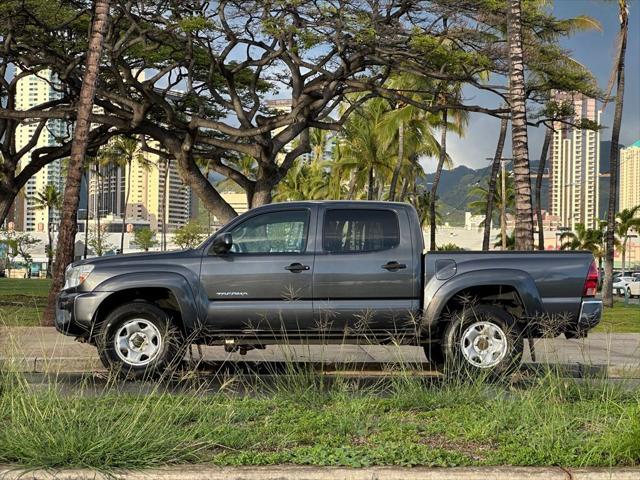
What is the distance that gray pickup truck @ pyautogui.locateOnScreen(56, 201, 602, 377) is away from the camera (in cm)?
962

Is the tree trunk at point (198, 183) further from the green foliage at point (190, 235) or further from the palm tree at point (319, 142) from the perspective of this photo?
the green foliage at point (190, 235)

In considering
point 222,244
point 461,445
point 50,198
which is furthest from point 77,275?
point 50,198

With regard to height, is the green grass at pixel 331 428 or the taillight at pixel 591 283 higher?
the taillight at pixel 591 283

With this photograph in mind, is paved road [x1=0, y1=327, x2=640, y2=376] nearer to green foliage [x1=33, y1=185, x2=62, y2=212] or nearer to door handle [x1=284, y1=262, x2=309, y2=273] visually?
door handle [x1=284, y1=262, x2=309, y2=273]

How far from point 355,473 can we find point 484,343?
15.4 feet

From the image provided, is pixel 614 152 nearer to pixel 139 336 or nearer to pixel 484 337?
pixel 484 337

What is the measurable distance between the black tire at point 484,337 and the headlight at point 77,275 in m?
4.14

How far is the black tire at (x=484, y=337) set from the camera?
373 inches

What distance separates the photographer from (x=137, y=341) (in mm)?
9750

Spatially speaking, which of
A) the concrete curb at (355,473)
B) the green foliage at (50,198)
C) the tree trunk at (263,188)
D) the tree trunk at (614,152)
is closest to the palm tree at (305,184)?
the green foliage at (50,198)

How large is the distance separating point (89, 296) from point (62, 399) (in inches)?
144

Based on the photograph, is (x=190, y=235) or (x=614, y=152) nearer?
(x=614, y=152)

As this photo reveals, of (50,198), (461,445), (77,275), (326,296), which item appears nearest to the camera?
(461,445)

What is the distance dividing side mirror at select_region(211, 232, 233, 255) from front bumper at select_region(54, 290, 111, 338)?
1.32 meters
